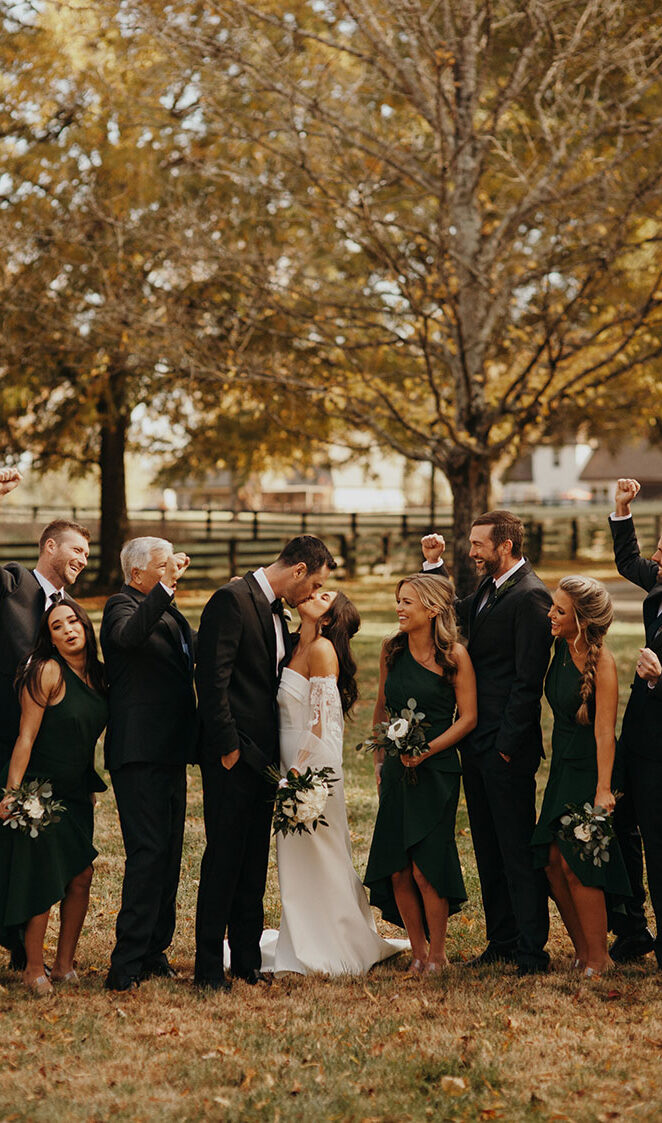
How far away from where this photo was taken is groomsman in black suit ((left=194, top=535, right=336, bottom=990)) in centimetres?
538

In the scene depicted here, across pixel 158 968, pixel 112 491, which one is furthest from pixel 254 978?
pixel 112 491

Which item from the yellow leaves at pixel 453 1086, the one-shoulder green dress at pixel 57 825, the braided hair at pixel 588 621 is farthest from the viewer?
the braided hair at pixel 588 621

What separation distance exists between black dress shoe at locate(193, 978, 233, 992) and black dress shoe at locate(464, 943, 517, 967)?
1198 millimetres

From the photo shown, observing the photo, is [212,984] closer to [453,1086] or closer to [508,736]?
[453,1086]

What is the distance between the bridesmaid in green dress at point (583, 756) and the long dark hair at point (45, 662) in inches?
84.9

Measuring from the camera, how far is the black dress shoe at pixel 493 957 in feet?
19.3

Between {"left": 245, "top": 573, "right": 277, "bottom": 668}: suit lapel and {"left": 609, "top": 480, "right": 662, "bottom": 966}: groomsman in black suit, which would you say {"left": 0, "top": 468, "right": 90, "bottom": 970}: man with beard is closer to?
{"left": 245, "top": 573, "right": 277, "bottom": 668}: suit lapel

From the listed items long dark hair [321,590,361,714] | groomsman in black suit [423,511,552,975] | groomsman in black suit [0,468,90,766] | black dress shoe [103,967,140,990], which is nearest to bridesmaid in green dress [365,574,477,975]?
groomsman in black suit [423,511,552,975]

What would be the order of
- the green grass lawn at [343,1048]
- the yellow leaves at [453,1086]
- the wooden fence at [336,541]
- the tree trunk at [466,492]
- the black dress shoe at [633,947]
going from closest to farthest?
the green grass lawn at [343,1048], the yellow leaves at [453,1086], the black dress shoe at [633,947], the tree trunk at [466,492], the wooden fence at [336,541]

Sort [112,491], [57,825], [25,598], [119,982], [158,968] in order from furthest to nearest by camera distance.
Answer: [112,491], [25,598], [158,968], [57,825], [119,982]

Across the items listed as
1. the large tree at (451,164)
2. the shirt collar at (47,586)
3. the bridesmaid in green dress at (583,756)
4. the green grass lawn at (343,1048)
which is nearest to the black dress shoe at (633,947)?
the green grass lawn at (343,1048)

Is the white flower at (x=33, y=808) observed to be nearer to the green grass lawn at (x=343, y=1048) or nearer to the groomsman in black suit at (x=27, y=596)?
the groomsman in black suit at (x=27, y=596)

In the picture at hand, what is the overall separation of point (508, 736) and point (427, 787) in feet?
1.82

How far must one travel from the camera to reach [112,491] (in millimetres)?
23141
